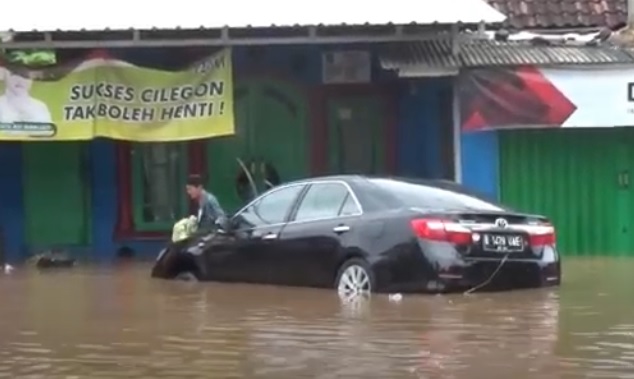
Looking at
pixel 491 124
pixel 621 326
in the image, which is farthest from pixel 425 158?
pixel 621 326

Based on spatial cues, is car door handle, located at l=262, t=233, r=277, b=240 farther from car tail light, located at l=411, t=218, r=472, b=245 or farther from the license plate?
the license plate

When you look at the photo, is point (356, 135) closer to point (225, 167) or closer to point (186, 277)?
point (225, 167)

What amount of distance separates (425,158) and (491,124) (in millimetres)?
2096

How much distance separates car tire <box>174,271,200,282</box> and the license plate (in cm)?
384

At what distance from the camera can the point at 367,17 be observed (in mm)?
20375

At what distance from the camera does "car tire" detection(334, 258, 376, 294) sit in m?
15.2

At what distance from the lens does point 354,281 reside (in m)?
15.4

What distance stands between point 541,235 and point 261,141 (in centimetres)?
834

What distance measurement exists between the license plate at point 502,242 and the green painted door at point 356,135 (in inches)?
310

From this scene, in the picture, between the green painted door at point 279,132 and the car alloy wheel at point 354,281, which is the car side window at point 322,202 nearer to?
the car alloy wheel at point 354,281

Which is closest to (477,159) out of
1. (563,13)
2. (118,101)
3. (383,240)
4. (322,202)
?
(563,13)

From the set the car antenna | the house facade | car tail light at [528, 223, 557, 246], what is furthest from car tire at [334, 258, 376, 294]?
the car antenna

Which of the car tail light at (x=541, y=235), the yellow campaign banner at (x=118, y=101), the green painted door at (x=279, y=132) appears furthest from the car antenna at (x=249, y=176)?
the car tail light at (x=541, y=235)

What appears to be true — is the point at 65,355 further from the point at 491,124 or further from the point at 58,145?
the point at 58,145
